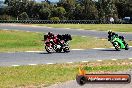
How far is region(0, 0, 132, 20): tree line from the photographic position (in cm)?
9788

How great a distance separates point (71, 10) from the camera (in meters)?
105

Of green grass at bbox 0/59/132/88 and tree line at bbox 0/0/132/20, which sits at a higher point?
green grass at bbox 0/59/132/88

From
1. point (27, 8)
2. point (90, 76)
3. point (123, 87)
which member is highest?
point (90, 76)

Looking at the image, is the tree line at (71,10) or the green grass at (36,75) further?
the tree line at (71,10)

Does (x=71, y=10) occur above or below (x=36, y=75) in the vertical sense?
below

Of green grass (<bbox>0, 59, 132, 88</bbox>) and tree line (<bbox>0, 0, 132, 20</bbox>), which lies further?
tree line (<bbox>0, 0, 132, 20</bbox>)

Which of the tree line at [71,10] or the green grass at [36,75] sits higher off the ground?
the green grass at [36,75]

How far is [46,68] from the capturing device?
572 inches

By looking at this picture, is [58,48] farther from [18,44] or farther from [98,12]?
[98,12]

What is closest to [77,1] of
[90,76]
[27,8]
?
[27,8]

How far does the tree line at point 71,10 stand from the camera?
9788 centimetres

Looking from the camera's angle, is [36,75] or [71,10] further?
[71,10]

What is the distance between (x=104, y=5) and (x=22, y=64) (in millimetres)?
87756

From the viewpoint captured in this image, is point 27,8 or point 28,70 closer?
point 28,70
